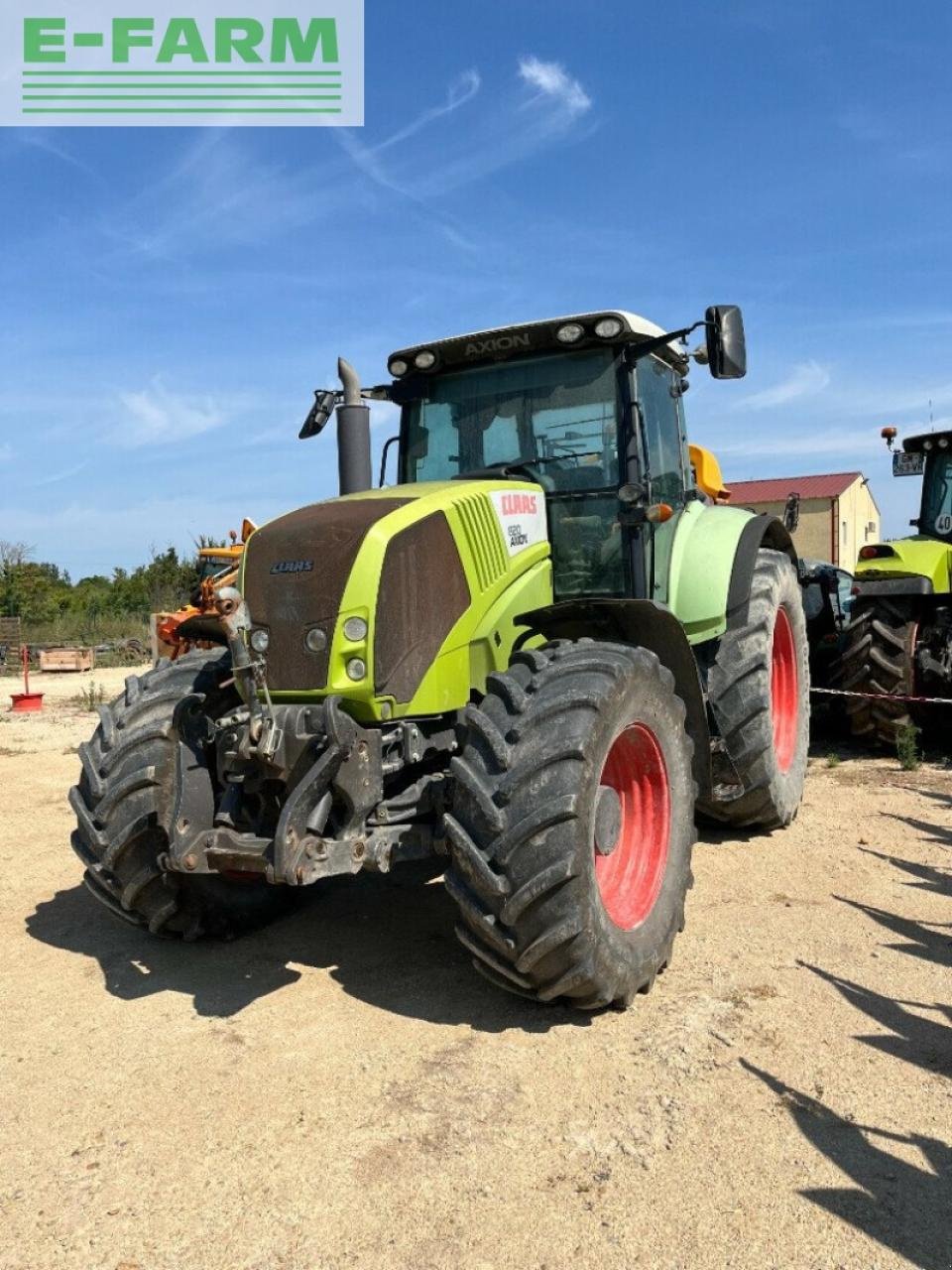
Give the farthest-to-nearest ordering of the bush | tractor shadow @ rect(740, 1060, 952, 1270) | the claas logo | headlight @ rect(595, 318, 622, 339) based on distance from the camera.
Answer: the bush < headlight @ rect(595, 318, 622, 339) < the claas logo < tractor shadow @ rect(740, 1060, 952, 1270)

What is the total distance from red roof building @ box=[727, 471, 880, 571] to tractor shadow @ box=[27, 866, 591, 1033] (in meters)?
19.1

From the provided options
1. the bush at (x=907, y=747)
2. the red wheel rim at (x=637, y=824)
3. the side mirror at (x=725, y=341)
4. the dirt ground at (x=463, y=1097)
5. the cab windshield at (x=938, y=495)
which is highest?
the side mirror at (x=725, y=341)

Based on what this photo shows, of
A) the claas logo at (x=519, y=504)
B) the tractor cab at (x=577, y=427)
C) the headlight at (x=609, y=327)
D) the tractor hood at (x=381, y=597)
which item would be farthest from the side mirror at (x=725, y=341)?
the tractor hood at (x=381, y=597)

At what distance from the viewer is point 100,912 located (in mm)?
4969

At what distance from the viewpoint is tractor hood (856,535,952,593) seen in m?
7.79

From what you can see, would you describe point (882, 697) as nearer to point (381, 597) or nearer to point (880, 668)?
point (880, 668)

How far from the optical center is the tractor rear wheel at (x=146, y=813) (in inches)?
154

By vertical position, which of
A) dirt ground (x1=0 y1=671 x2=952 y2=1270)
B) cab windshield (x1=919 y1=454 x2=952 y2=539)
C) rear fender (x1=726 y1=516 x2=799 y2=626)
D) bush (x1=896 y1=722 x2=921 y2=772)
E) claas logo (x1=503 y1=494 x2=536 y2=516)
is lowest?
dirt ground (x1=0 y1=671 x2=952 y2=1270)

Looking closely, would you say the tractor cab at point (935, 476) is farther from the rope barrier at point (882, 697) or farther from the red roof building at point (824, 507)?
the red roof building at point (824, 507)

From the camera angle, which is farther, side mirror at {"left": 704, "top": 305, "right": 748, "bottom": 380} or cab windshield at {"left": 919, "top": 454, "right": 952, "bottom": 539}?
cab windshield at {"left": 919, "top": 454, "right": 952, "bottom": 539}

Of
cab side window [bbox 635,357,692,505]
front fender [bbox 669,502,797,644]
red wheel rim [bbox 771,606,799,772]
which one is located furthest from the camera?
red wheel rim [bbox 771,606,799,772]

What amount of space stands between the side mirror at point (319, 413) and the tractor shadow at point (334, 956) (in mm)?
2336

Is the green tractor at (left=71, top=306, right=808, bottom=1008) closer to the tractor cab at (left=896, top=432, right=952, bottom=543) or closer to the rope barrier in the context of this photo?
the rope barrier

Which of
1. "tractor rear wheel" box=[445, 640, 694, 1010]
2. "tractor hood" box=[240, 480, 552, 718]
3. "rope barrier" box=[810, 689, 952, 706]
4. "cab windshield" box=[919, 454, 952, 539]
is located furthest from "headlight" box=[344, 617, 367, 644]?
"cab windshield" box=[919, 454, 952, 539]
